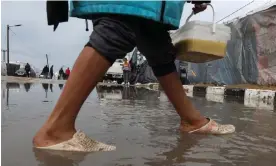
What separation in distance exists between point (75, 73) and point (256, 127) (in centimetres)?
205

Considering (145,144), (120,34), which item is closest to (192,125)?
(145,144)

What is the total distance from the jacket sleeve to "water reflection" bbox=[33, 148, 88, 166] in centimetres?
77

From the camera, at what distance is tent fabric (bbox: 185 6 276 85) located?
10.0m

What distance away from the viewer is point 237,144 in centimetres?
258

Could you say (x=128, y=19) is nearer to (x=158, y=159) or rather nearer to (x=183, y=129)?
(x=158, y=159)

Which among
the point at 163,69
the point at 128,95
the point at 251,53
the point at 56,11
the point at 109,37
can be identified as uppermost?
the point at 251,53

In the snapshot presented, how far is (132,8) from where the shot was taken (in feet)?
6.97

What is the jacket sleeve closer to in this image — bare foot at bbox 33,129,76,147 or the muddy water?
bare foot at bbox 33,129,76,147

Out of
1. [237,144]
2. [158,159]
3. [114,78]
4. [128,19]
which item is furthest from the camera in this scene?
[114,78]

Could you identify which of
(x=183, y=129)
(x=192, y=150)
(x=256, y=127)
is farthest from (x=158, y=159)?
Result: (x=256, y=127)

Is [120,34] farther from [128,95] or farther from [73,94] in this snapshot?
[128,95]

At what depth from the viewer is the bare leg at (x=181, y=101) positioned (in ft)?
9.42

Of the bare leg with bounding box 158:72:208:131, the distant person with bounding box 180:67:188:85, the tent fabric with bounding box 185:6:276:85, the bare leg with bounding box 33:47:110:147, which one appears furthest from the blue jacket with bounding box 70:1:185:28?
the distant person with bounding box 180:67:188:85

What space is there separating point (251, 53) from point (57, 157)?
33.0 feet
